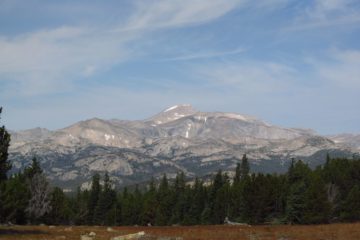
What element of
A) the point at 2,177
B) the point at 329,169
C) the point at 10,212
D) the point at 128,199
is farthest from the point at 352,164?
the point at 2,177

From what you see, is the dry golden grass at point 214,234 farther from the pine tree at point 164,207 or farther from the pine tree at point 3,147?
the pine tree at point 164,207

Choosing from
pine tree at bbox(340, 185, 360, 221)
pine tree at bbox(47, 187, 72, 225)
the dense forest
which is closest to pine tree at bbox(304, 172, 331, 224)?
the dense forest

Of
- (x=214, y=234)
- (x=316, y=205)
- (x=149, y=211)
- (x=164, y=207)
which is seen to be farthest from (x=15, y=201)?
(x=164, y=207)

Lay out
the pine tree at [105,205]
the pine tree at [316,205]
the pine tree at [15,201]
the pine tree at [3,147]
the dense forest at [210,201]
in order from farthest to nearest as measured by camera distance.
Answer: the pine tree at [105,205]
the pine tree at [316,205]
the dense forest at [210,201]
the pine tree at [15,201]
the pine tree at [3,147]

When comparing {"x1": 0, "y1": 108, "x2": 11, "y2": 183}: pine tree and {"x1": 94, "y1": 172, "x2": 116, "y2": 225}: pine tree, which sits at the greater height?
{"x1": 0, "y1": 108, "x2": 11, "y2": 183}: pine tree

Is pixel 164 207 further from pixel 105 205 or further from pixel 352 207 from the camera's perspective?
pixel 352 207

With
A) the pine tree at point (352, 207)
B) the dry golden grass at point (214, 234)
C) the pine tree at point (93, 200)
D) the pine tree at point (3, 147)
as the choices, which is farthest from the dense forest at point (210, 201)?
the pine tree at point (3, 147)

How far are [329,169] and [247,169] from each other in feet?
131

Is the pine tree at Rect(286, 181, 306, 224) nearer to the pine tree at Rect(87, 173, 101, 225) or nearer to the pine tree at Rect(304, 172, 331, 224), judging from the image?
the pine tree at Rect(304, 172, 331, 224)

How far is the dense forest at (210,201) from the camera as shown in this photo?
101363mm

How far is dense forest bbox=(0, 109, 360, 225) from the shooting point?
10136cm

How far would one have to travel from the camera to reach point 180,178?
177 metres

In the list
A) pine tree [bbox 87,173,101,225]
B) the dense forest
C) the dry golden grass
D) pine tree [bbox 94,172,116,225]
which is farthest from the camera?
pine tree [bbox 87,173,101,225]

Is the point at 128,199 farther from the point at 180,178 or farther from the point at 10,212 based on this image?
the point at 10,212
